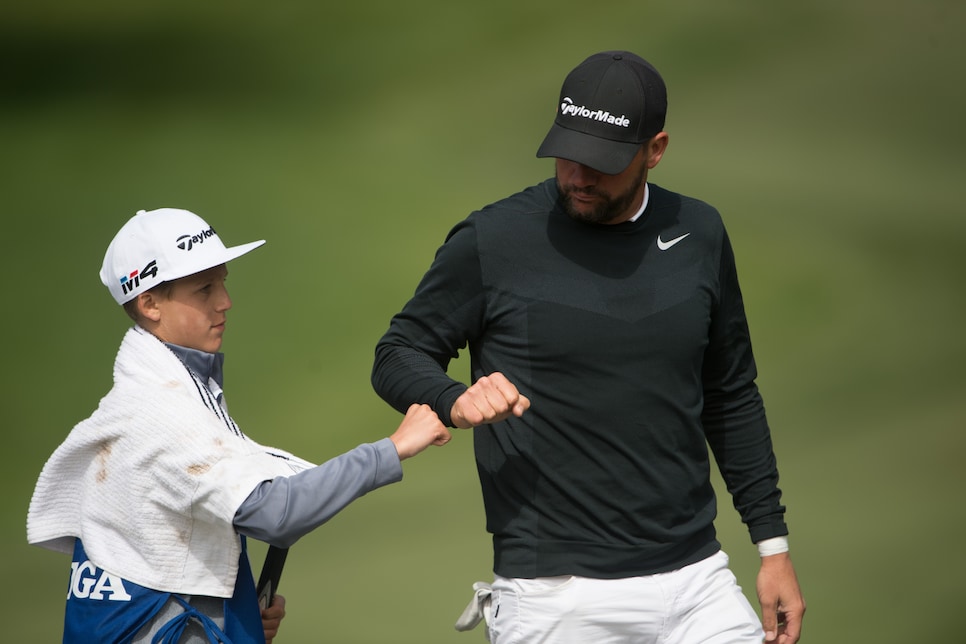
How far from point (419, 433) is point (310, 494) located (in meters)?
0.21

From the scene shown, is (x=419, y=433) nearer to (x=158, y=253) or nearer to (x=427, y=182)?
(x=158, y=253)

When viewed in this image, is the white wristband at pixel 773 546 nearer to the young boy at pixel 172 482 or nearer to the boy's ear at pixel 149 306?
the young boy at pixel 172 482

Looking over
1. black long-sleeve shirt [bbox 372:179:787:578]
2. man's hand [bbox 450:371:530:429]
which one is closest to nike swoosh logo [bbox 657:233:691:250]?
black long-sleeve shirt [bbox 372:179:787:578]

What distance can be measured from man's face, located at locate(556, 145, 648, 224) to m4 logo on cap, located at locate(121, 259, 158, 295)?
28.9 inches

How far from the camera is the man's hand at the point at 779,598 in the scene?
261cm

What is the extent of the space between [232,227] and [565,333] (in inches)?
83.3

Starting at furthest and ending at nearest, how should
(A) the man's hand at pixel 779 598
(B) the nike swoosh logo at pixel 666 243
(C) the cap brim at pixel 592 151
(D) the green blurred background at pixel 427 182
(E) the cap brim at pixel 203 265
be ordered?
(D) the green blurred background at pixel 427 182 → (A) the man's hand at pixel 779 598 → (B) the nike swoosh logo at pixel 666 243 → (C) the cap brim at pixel 592 151 → (E) the cap brim at pixel 203 265

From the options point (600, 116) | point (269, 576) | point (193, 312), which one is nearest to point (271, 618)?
point (269, 576)

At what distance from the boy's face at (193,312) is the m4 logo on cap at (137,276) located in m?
0.04

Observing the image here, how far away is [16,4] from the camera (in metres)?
4.16

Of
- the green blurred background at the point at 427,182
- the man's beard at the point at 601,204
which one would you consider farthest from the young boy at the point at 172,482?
the green blurred background at the point at 427,182

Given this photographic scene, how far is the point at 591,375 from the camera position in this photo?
2396 millimetres

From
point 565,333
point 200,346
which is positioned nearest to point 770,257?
point 565,333

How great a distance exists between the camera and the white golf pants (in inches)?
93.2
